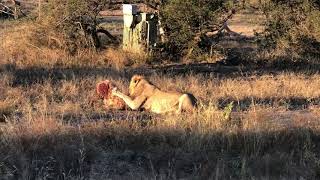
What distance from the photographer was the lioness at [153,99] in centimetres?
1033

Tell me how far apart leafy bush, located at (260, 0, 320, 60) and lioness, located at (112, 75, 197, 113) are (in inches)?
367

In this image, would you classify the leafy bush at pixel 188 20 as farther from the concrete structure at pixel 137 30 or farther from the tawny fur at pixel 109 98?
the tawny fur at pixel 109 98

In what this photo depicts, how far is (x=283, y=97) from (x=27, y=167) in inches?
275

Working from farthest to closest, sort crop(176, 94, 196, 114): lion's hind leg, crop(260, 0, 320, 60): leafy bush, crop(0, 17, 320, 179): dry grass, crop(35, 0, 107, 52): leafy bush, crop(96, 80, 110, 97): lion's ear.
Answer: crop(260, 0, 320, 60): leafy bush
crop(35, 0, 107, 52): leafy bush
crop(96, 80, 110, 97): lion's ear
crop(176, 94, 196, 114): lion's hind leg
crop(0, 17, 320, 179): dry grass

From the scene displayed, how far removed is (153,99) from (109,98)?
2.62 ft

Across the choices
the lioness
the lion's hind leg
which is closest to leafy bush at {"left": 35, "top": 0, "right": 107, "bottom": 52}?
the lioness

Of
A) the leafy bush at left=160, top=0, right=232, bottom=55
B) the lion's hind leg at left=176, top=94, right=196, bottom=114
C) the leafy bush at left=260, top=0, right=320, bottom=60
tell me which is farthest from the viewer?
the leafy bush at left=260, top=0, right=320, bottom=60

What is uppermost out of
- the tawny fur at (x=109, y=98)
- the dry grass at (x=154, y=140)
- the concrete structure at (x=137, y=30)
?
the concrete structure at (x=137, y=30)

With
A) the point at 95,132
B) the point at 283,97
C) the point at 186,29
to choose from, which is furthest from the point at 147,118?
the point at 186,29

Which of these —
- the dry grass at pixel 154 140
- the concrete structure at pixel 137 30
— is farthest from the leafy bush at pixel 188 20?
the dry grass at pixel 154 140

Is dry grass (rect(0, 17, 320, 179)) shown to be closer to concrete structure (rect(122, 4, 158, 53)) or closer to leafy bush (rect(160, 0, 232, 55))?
leafy bush (rect(160, 0, 232, 55))

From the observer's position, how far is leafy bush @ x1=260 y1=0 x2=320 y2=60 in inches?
752

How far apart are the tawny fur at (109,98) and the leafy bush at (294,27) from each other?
9489 mm

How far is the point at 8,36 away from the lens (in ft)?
64.5
